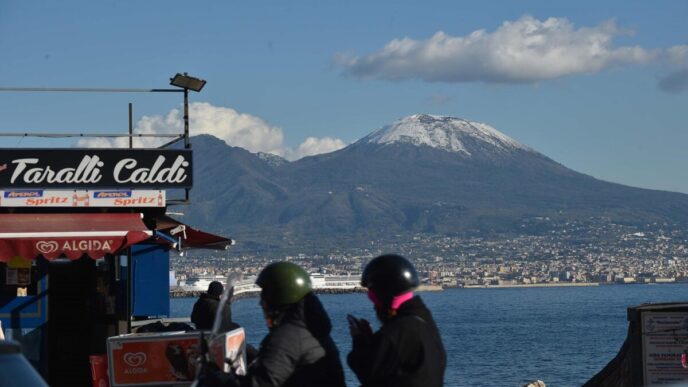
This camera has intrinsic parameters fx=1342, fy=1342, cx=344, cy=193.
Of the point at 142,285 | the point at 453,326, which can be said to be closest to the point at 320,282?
the point at 453,326

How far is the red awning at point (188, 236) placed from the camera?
16.2m

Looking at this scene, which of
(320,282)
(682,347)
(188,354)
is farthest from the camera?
(320,282)

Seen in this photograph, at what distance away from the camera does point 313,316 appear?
7.41 meters

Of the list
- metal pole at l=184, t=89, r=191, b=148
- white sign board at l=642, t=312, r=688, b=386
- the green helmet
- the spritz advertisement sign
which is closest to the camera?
the green helmet

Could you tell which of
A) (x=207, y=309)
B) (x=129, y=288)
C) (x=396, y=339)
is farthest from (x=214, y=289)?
(x=396, y=339)

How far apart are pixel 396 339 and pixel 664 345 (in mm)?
6632

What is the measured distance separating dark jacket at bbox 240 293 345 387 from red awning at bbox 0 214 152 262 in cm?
721

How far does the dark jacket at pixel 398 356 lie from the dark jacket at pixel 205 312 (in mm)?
7333

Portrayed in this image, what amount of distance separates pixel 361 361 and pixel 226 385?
71cm

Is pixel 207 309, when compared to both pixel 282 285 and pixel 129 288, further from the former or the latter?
pixel 282 285

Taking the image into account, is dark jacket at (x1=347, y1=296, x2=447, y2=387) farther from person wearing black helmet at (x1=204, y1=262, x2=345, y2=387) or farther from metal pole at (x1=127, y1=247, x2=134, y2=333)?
metal pole at (x1=127, y1=247, x2=134, y2=333)

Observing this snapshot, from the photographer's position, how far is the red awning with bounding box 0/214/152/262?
14305 millimetres

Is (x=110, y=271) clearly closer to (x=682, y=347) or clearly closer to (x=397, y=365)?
(x=682, y=347)

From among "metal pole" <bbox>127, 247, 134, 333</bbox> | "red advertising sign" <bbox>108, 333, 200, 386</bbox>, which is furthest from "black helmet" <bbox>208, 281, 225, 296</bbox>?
"red advertising sign" <bbox>108, 333, 200, 386</bbox>
